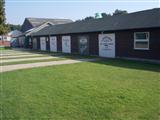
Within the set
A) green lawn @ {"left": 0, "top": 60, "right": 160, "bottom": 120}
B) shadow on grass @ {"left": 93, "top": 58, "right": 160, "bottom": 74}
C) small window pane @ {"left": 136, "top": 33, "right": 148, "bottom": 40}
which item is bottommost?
green lawn @ {"left": 0, "top": 60, "right": 160, "bottom": 120}

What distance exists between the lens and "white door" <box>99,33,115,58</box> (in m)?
19.8

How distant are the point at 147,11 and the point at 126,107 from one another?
48.7ft

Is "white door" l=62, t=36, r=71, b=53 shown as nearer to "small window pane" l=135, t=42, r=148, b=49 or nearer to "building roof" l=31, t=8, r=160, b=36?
"building roof" l=31, t=8, r=160, b=36

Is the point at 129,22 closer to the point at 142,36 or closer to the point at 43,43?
the point at 142,36

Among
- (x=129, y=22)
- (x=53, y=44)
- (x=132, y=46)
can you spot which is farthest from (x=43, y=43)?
(x=132, y=46)

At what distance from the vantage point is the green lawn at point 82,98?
5.39 metres

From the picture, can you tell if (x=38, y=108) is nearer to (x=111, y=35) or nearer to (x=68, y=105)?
(x=68, y=105)

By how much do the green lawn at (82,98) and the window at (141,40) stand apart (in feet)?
23.8

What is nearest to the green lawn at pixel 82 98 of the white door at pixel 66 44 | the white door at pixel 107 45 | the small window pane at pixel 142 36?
the small window pane at pixel 142 36

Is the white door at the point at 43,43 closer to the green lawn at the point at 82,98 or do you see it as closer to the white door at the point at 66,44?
the white door at the point at 66,44

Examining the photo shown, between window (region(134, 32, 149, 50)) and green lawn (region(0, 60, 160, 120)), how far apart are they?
7269mm

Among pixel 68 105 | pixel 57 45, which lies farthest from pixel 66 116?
pixel 57 45

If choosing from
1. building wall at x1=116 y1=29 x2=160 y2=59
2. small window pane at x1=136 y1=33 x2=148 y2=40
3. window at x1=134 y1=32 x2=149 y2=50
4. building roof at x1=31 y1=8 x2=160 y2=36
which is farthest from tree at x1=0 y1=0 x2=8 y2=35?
small window pane at x1=136 y1=33 x2=148 y2=40

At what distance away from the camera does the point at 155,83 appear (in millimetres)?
8477
